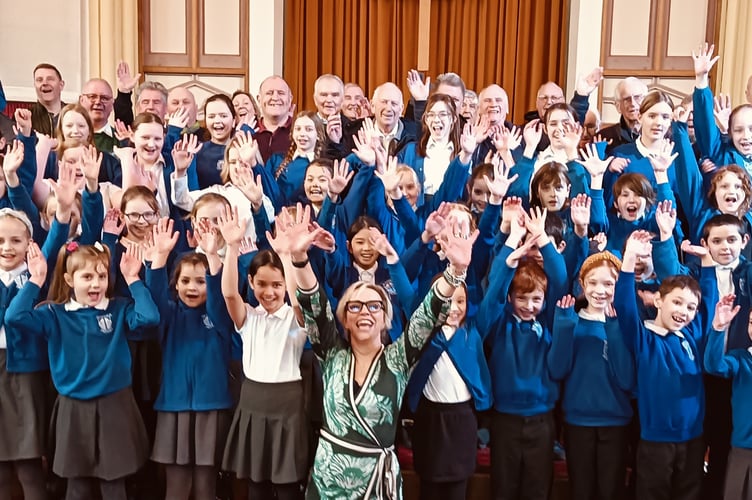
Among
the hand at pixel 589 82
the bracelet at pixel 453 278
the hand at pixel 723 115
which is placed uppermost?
the hand at pixel 589 82

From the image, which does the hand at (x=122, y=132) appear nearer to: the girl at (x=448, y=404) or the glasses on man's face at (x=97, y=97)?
the glasses on man's face at (x=97, y=97)

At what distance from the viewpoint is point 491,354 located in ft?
9.45

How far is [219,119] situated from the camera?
12.5 feet

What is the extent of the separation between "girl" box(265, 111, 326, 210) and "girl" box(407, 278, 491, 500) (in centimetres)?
124

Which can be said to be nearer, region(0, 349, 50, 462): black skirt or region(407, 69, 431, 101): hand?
region(0, 349, 50, 462): black skirt

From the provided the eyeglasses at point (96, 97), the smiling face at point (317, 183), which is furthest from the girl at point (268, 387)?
the eyeglasses at point (96, 97)

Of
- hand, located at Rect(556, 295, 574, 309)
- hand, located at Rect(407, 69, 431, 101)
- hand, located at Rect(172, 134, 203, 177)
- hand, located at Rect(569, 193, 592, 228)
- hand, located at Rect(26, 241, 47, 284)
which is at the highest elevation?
hand, located at Rect(407, 69, 431, 101)

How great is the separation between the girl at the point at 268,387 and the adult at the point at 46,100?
2.09m

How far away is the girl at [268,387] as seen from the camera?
8.73ft

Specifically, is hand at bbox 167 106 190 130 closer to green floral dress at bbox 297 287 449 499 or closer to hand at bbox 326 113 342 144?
hand at bbox 326 113 342 144

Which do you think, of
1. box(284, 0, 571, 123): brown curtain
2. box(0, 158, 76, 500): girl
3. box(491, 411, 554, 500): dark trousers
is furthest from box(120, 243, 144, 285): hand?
box(284, 0, 571, 123): brown curtain

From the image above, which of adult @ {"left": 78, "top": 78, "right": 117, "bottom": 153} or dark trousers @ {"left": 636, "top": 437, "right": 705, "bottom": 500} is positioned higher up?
adult @ {"left": 78, "top": 78, "right": 117, "bottom": 153}

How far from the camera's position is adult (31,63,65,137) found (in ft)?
13.9

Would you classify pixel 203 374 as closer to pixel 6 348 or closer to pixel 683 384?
→ pixel 6 348
